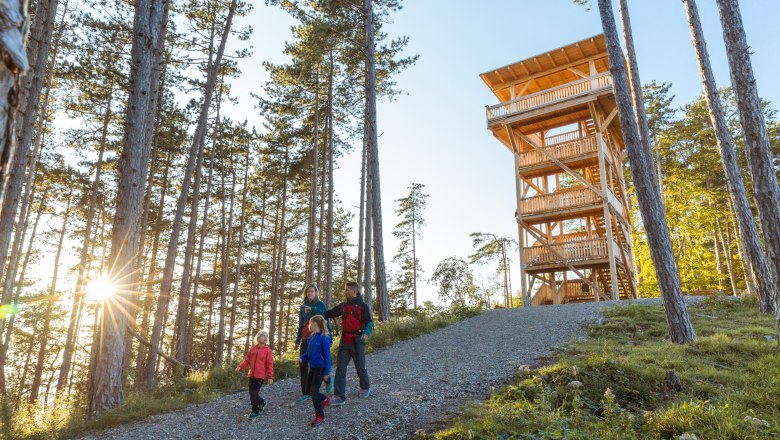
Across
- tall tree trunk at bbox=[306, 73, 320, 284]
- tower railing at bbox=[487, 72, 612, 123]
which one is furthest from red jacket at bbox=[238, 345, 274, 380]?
tower railing at bbox=[487, 72, 612, 123]

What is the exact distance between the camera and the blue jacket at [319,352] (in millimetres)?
6574

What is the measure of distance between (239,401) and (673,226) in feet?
70.6

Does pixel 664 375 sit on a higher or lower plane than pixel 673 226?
lower

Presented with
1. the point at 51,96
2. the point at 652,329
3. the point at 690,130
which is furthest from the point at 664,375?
the point at 690,130

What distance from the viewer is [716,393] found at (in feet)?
18.3

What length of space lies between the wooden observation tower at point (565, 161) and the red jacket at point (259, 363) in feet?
47.1

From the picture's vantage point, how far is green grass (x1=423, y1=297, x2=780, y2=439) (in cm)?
442

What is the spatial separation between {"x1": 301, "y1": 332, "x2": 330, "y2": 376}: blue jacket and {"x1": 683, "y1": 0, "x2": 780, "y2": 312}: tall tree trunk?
380 inches

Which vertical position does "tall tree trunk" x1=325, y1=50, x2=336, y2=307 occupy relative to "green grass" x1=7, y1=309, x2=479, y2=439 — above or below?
above

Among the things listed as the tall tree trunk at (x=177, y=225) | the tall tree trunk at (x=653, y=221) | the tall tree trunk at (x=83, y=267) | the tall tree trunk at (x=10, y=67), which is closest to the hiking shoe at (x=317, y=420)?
the tall tree trunk at (x=10, y=67)

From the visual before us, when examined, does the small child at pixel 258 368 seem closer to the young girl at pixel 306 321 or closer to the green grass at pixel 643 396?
the young girl at pixel 306 321

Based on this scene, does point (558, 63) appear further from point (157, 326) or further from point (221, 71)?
point (157, 326)

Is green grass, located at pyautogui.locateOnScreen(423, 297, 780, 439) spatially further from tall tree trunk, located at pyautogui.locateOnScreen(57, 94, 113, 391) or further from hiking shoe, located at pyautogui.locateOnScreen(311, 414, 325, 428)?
tall tree trunk, located at pyautogui.locateOnScreen(57, 94, 113, 391)

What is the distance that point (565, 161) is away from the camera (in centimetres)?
1953
